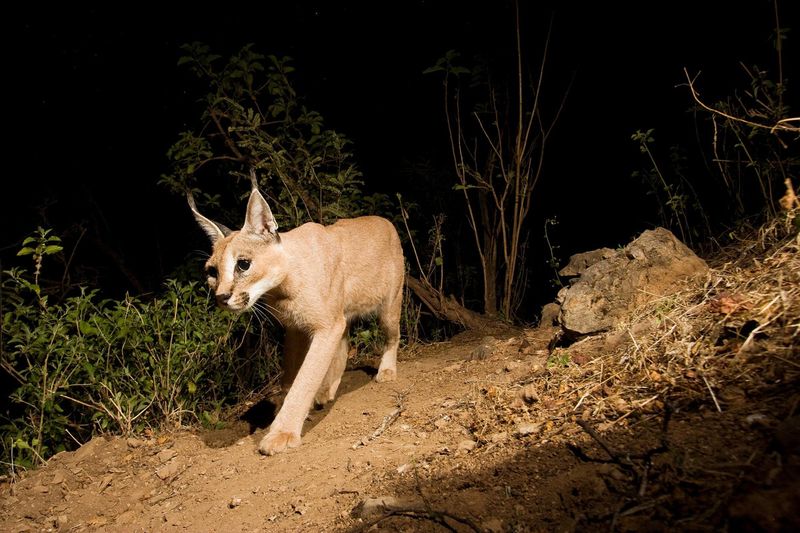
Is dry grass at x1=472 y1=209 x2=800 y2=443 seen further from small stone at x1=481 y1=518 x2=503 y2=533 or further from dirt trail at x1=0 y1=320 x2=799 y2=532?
small stone at x1=481 y1=518 x2=503 y2=533

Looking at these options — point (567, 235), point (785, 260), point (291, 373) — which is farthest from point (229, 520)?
point (567, 235)

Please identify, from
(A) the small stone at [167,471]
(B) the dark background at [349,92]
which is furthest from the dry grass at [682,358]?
(B) the dark background at [349,92]

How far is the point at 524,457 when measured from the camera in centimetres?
235

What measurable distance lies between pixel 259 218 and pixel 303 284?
0.54 m

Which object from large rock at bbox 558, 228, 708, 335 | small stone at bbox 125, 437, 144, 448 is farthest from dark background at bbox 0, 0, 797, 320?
small stone at bbox 125, 437, 144, 448

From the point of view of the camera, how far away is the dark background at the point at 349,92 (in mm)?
6711

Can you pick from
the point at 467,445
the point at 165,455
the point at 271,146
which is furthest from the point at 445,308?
the point at 467,445

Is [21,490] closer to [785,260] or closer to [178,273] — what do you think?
[178,273]

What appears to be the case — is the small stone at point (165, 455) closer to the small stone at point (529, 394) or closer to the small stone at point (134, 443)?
the small stone at point (134, 443)

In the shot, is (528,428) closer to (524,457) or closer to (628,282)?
(524,457)

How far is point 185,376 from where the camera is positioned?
4.44m

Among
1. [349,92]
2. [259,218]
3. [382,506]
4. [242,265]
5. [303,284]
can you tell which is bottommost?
[382,506]

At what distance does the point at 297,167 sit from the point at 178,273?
1.65m

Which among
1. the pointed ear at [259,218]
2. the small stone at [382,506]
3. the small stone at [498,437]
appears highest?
the pointed ear at [259,218]
